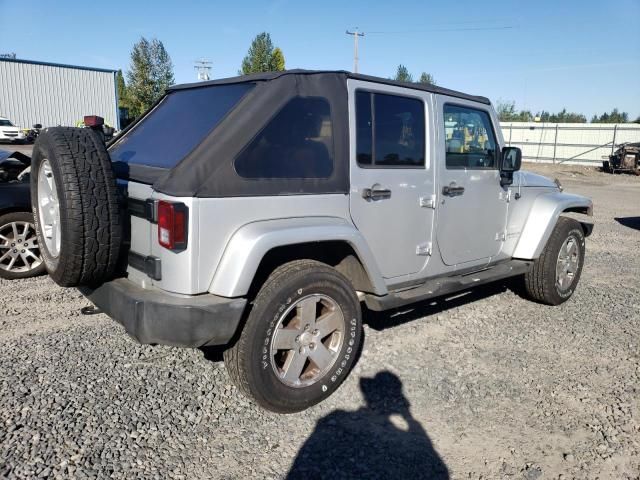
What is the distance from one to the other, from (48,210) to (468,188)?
3088 millimetres

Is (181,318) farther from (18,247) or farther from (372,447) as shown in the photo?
(18,247)

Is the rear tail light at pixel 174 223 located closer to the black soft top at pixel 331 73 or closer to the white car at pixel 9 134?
the black soft top at pixel 331 73

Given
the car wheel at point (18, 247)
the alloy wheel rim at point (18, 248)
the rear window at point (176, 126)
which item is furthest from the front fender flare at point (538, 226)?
the alloy wheel rim at point (18, 248)

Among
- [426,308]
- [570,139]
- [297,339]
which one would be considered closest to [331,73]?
[297,339]

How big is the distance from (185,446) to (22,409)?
3.50 feet

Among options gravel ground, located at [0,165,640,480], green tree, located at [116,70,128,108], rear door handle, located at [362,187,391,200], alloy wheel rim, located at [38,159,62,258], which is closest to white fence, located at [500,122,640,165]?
gravel ground, located at [0,165,640,480]

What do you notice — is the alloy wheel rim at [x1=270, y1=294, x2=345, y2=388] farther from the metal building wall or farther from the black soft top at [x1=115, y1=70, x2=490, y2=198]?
the metal building wall

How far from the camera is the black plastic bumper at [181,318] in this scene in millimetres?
2627

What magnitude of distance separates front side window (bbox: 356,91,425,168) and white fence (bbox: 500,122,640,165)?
25.9 m

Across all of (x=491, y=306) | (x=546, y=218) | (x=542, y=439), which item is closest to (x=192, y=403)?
(x=542, y=439)

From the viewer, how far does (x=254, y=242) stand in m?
Result: 2.69

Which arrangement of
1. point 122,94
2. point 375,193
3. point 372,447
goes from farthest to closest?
1. point 122,94
2. point 375,193
3. point 372,447

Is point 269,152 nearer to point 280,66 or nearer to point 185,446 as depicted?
point 185,446

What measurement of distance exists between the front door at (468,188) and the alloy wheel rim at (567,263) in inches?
35.6
